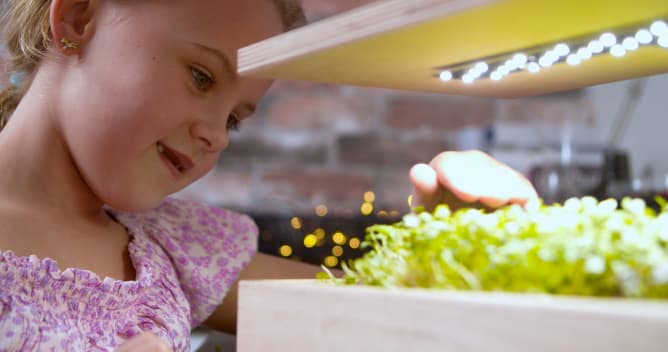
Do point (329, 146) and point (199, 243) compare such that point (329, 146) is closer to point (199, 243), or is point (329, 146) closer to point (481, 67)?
point (199, 243)

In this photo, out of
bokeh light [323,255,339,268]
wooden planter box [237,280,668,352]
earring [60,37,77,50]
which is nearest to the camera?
wooden planter box [237,280,668,352]

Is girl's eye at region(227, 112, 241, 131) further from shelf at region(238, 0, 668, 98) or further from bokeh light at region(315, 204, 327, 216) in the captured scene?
bokeh light at region(315, 204, 327, 216)

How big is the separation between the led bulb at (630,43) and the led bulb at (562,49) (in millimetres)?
51

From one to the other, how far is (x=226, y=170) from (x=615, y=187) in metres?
1.36

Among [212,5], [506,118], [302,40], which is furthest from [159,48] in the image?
[506,118]

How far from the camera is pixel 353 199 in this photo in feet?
7.94

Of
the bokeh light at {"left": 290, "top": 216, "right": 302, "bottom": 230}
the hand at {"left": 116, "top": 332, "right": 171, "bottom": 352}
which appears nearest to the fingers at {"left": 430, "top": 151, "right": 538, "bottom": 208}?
the hand at {"left": 116, "top": 332, "right": 171, "bottom": 352}

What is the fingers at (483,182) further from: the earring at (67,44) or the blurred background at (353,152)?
the blurred background at (353,152)

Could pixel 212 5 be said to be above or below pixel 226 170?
above

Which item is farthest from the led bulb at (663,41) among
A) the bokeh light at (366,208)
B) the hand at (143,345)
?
the bokeh light at (366,208)

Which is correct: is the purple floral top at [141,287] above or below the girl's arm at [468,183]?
below

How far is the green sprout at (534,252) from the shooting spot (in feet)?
1.50

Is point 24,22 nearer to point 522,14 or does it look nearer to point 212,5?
point 212,5

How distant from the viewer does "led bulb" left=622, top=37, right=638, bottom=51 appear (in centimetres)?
63
